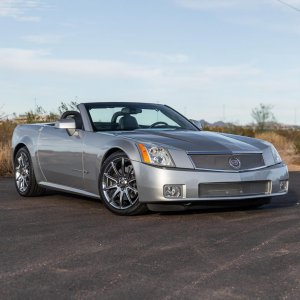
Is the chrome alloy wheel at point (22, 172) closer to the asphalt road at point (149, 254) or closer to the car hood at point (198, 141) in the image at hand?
the asphalt road at point (149, 254)

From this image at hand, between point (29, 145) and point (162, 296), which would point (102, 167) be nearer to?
point (29, 145)

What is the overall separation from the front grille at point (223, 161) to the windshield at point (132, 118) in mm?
1548

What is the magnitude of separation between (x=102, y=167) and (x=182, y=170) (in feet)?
3.76

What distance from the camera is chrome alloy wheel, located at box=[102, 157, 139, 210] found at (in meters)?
7.38

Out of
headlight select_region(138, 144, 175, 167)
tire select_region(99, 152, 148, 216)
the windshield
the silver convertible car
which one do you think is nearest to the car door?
the silver convertible car

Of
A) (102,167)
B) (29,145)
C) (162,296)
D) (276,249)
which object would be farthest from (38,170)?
(162,296)

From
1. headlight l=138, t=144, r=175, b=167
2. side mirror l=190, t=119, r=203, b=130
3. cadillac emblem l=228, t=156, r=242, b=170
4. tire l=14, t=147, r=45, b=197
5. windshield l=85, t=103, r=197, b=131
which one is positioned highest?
windshield l=85, t=103, r=197, b=131

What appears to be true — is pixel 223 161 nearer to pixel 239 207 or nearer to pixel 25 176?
pixel 239 207

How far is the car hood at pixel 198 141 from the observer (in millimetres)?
7281

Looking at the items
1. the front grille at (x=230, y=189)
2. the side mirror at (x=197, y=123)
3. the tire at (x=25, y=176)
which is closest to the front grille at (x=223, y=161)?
the front grille at (x=230, y=189)

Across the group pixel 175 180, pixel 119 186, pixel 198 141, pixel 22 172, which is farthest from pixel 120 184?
pixel 22 172

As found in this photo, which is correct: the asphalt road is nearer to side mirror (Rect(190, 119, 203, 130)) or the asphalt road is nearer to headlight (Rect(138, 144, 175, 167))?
headlight (Rect(138, 144, 175, 167))

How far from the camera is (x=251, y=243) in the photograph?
5770 millimetres

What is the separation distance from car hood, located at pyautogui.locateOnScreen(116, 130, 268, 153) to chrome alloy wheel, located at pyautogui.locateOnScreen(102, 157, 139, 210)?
34 centimetres
